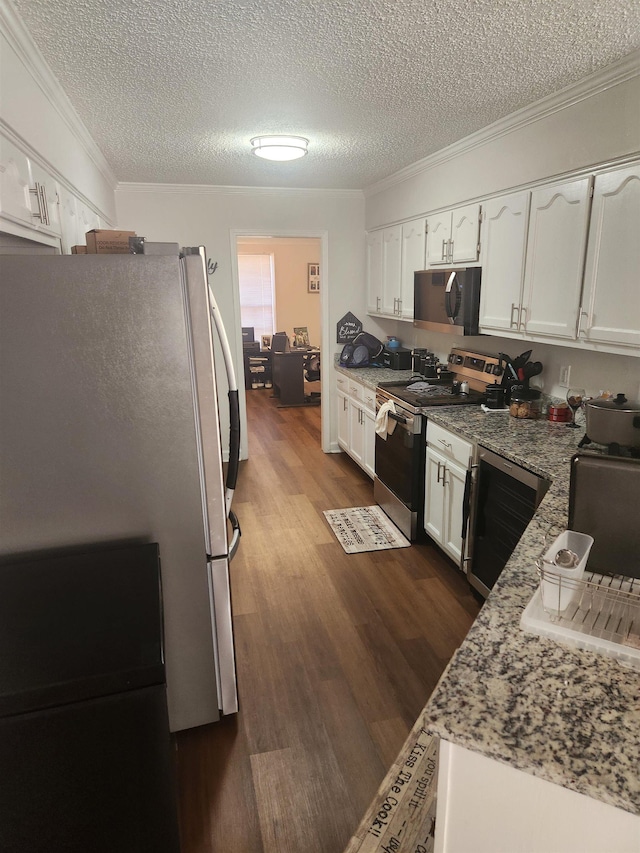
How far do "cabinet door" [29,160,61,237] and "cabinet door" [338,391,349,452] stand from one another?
Answer: 10.2 ft

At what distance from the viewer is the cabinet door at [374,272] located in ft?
16.0

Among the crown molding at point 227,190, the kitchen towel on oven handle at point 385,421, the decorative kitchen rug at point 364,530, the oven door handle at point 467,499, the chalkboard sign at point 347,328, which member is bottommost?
the decorative kitchen rug at point 364,530

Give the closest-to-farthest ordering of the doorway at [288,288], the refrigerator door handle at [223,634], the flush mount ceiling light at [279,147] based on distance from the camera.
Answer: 1. the refrigerator door handle at [223,634]
2. the flush mount ceiling light at [279,147]
3. the doorway at [288,288]

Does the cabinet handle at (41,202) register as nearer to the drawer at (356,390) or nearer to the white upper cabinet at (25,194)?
the white upper cabinet at (25,194)

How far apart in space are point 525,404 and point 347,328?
259 cm

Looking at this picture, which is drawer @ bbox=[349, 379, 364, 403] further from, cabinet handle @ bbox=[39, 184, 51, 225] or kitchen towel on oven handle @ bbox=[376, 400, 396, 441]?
cabinet handle @ bbox=[39, 184, 51, 225]

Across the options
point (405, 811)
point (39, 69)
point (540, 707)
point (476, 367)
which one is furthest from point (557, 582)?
point (476, 367)

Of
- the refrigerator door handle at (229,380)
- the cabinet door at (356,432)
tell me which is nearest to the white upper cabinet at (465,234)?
the cabinet door at (356,432)

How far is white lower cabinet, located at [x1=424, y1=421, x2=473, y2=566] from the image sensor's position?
2949 millimetres

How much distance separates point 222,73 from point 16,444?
1.69 m

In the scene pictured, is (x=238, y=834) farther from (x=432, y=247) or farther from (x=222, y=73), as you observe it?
(x=432, y=247)

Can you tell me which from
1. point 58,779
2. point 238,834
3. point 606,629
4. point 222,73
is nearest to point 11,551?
point 58,779

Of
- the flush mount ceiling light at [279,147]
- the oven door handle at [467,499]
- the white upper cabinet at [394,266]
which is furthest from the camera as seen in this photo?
the white upper cabinet at [394,266]

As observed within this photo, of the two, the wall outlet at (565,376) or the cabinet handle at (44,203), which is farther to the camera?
the wall outlet at (565,376)
